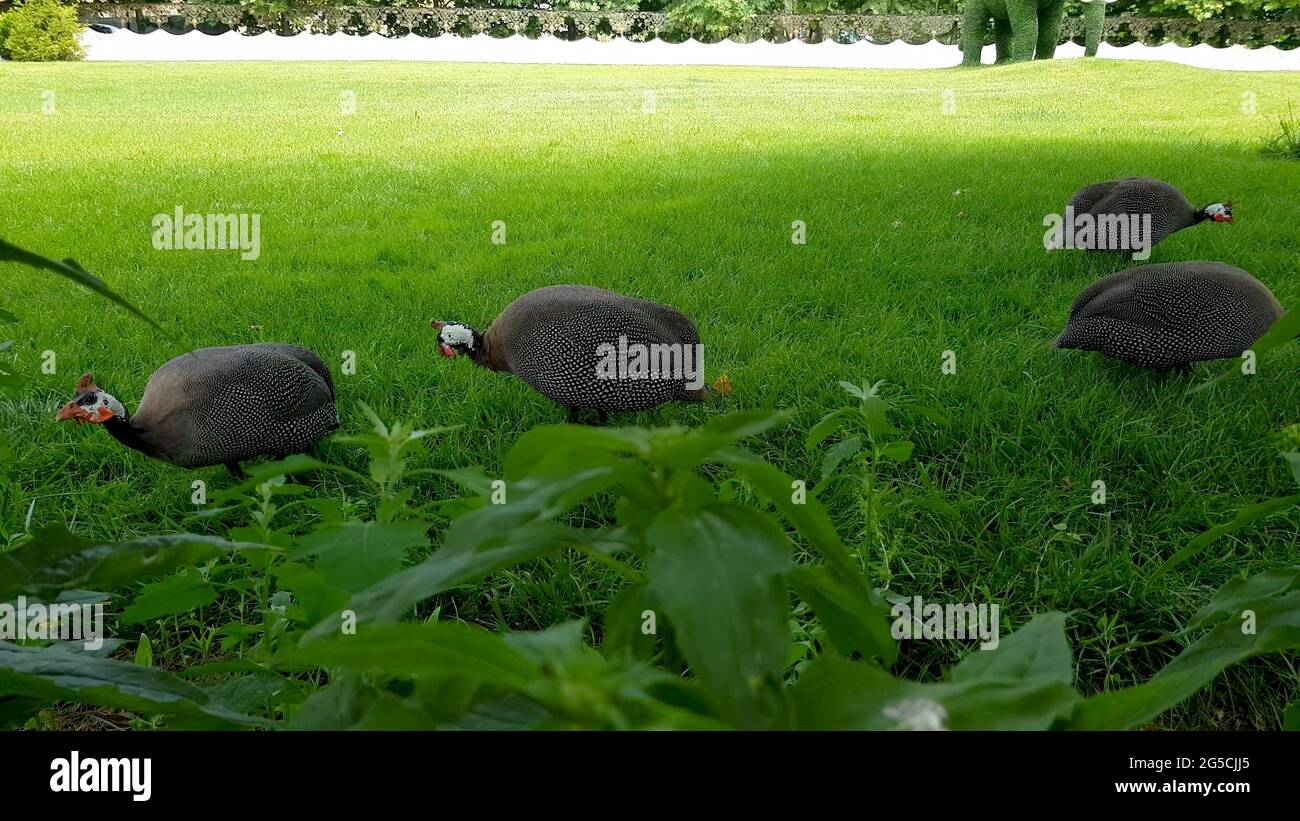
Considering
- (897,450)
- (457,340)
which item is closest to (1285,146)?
(457,340)

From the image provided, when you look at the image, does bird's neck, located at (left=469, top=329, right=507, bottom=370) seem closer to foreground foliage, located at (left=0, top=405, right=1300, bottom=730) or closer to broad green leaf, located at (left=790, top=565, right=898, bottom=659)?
foreground foliage, located at (left=0, top=405, right=1300, bottom=730)

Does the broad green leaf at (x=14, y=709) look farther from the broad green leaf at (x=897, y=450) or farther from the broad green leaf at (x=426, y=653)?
the broad green leaf at (x=897, y=450)

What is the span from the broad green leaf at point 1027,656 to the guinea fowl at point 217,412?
2.21 m

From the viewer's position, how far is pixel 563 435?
0.52 metres

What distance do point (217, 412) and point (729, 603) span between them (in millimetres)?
2285

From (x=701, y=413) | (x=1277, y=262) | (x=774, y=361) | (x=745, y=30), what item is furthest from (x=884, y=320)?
(x=745, y=30)

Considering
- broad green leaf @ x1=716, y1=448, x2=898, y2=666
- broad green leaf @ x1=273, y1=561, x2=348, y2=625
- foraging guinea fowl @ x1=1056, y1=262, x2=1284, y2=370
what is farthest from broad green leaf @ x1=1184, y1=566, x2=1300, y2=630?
foraging guinea fowl @ x1=1056, y1=262, x2=1284, y2=370

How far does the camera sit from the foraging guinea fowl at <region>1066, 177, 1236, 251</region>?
4.09m

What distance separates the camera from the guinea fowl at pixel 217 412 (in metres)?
2.38

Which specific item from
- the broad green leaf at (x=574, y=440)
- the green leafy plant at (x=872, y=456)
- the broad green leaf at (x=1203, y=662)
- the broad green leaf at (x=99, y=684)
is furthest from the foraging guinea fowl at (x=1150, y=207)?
the broad green leaf at (x=99, y=684)

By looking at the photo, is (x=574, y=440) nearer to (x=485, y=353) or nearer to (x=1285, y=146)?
(x=485, y=353)

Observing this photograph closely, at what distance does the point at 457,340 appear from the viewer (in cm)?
301

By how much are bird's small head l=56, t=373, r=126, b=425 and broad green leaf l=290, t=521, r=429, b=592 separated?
1.92 metres

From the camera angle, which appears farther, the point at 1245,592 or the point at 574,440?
the point at 1245,592
